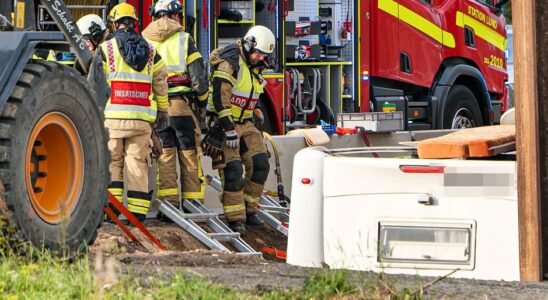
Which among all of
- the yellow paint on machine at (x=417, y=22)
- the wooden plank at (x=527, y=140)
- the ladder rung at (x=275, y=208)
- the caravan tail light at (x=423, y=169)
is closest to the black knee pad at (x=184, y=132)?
the ladder rung at (x=275, y=208)

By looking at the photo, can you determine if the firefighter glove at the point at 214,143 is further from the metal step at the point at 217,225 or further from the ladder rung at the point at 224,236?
the ladder rung at the point at 224,236

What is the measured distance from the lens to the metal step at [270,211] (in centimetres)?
1209

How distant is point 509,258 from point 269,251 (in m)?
4.91

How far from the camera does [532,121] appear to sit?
22.2 ft

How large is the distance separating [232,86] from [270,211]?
4.55 ft

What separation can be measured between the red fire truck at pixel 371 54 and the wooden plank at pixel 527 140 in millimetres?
7544

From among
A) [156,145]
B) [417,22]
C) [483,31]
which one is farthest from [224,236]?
[483,31]

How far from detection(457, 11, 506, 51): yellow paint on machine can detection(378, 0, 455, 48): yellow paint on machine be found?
1.20 ft

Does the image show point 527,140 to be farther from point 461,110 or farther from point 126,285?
point 461,110

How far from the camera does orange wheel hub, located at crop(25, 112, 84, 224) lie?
6.71 metres

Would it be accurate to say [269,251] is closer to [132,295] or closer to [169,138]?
[169,138]

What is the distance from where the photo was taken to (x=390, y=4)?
1736cm

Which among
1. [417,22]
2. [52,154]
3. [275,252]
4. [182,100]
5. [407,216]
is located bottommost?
[275,252]

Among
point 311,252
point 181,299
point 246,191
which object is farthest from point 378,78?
point 181,299
